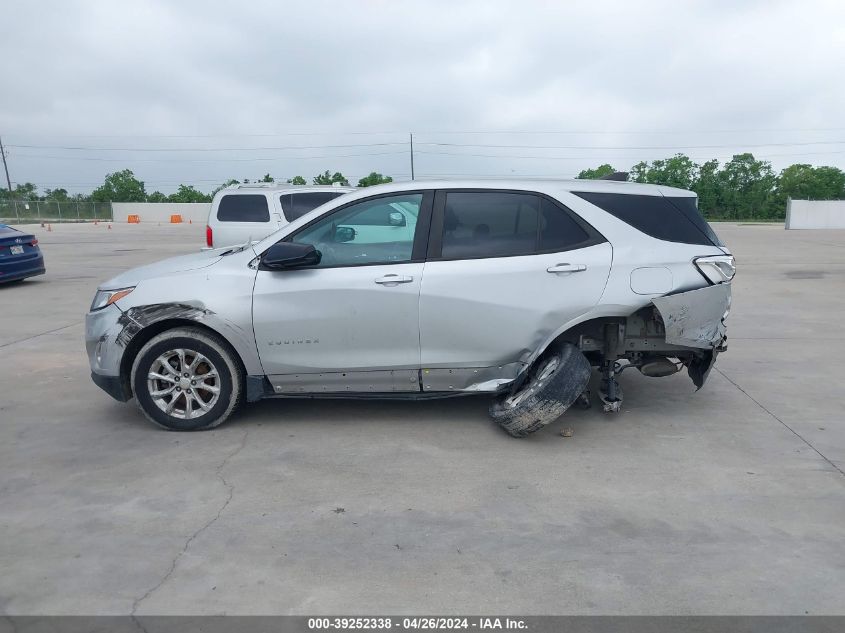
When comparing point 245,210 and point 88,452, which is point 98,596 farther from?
point 245,210

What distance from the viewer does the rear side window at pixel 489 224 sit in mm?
5266

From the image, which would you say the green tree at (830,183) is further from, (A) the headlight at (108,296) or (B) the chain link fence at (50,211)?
(A) the headlight at (108,296)

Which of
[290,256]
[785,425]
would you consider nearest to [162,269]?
[290,256]

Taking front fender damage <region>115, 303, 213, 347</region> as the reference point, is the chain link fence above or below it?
above

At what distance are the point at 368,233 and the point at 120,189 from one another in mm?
96762

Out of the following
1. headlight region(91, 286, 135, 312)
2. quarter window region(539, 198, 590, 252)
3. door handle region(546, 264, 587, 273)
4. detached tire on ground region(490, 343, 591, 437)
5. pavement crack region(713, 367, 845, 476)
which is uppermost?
quarter window region(539, 198, 590, 252)

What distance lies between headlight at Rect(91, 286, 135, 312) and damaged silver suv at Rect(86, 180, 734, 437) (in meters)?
0.02

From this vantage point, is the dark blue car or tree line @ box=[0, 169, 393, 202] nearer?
the dark blue car

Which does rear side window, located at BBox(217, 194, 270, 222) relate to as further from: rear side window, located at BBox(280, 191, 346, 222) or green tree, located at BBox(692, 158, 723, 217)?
green tree, located at BBox(692, 158, 723, 217)

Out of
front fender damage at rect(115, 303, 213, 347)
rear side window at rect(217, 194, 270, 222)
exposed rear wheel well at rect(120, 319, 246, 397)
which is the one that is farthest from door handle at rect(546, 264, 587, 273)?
rear side window at rect(217, 194, 270, 222)

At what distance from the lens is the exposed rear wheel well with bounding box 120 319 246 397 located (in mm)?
5309

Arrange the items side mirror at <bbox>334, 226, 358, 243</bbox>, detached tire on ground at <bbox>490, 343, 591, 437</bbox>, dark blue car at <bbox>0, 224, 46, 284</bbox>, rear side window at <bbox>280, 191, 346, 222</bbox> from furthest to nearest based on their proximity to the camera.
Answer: dark blue car at <bbox>0, 224, 46, 284</bbox>, rear side window at <bbox>280, 191, 346, 222</bbox>, side mirror at <bbox>334, 226, 358, 243</bbox>, detached tire on ground at <bbox>490, 343, 591, 437</bbox>

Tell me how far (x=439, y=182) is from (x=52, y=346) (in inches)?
221

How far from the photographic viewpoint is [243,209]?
1204cm
